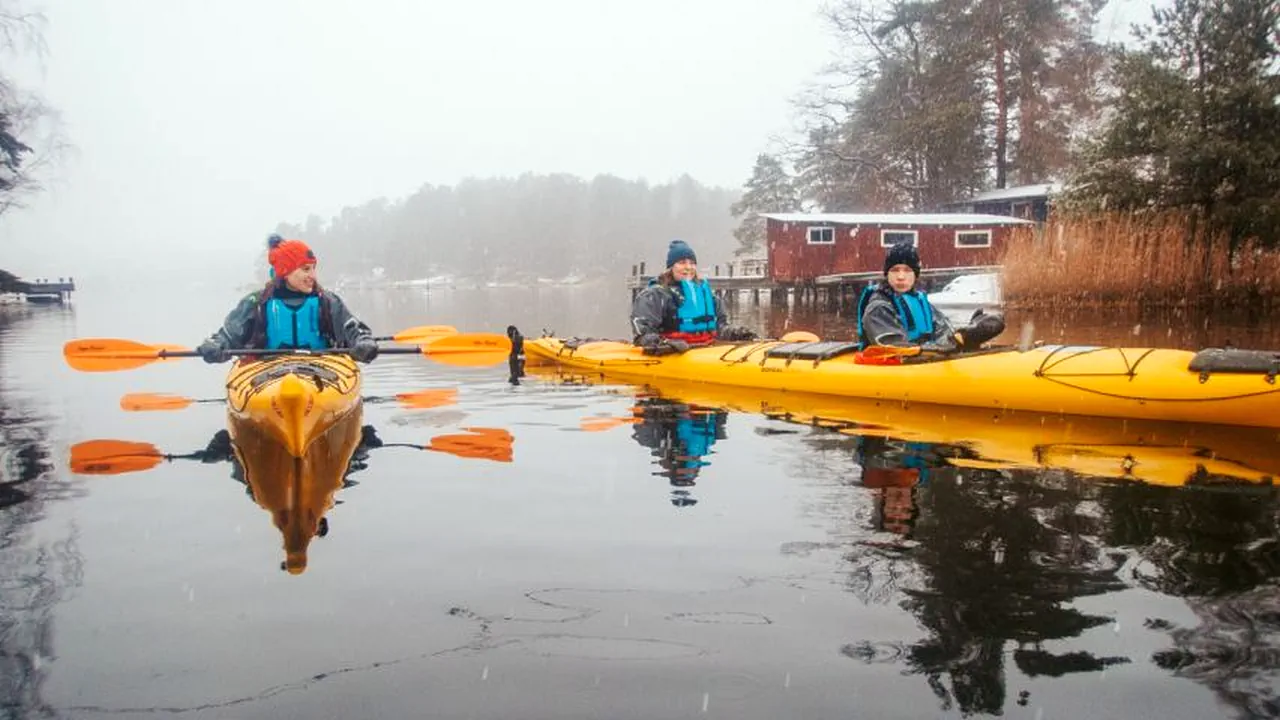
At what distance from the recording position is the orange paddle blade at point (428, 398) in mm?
9867

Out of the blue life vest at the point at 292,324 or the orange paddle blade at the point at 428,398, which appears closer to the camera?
the blue life vest at the point at 292,324

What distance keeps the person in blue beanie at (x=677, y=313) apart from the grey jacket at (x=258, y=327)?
3.44 metres

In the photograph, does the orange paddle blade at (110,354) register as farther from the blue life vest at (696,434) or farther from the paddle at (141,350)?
the blue life vest at (696,434)

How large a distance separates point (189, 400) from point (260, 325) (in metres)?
2.78

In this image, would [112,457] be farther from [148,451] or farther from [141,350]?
[141,350]

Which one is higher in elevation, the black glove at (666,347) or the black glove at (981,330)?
the black glove at (981,330)

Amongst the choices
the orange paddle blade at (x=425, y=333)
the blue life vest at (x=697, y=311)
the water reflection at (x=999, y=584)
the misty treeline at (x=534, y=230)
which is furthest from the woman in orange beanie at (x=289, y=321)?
the misty treeline at (x=534, y=230)

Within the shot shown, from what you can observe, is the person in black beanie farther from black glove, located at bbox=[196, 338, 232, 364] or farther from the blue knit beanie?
black glove, located at bbox=[196, 338, 232, 364]

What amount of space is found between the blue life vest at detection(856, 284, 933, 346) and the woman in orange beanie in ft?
15.1

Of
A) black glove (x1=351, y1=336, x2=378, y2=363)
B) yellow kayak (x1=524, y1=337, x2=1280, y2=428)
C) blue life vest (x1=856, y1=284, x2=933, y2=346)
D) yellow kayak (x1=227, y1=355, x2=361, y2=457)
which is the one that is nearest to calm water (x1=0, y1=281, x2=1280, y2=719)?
yellow kayak (x1=524, y1=337, x2=1280, y2=428)

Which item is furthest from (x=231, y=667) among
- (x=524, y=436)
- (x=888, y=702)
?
(x=524, y=436)

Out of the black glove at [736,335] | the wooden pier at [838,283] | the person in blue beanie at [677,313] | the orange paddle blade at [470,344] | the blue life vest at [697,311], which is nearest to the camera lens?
the orange paddle blade at [470,344]

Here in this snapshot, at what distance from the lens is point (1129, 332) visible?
557 inches

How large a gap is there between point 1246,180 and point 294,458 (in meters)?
17.8
